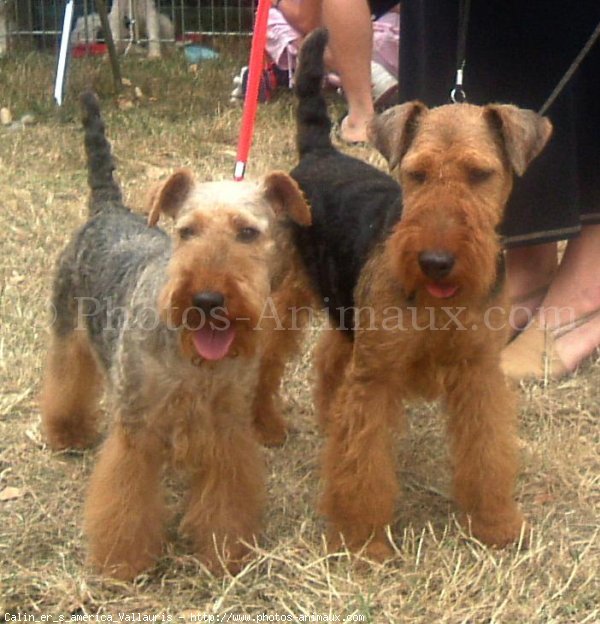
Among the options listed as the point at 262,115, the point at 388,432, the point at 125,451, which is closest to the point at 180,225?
the point at 125,451

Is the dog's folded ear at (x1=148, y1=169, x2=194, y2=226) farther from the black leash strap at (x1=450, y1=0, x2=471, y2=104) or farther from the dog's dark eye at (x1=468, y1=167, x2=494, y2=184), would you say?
the black leash strap at (x1=450, y1=0, x2=471, y2=104)

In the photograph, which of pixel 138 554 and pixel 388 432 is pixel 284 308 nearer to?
pixel 388 432

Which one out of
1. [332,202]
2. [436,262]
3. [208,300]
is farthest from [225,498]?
[332,202]

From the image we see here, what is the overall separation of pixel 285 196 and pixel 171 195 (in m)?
0.32

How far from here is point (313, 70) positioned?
3250mm

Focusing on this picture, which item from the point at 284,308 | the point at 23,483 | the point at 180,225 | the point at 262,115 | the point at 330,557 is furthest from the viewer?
the point at 262,115

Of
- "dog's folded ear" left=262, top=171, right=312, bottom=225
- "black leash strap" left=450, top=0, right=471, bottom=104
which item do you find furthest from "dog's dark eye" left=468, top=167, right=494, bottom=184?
"black leash strap" left=450, top=0, right=471, bottom=104

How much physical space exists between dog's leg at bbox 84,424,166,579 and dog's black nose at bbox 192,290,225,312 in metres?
0.46

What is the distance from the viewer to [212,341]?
2361 millimetres

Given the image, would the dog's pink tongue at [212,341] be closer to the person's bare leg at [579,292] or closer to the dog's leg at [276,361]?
the dog's leg at [276,361]

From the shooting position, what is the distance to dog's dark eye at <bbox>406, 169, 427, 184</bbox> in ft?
8.11

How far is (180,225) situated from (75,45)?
7.40 metres

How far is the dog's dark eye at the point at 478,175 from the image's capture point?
8.08 ft

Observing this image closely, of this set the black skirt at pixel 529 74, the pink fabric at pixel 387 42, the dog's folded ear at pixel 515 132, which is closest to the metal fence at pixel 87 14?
the pink fabric at pixel 387 42
